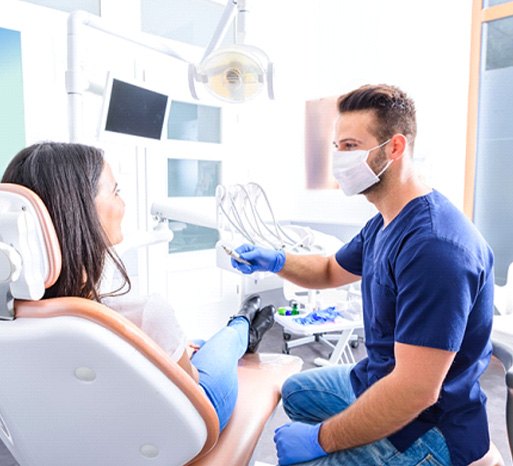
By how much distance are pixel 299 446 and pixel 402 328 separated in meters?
0.36

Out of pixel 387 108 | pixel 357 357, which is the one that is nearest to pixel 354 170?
pixel 387 108

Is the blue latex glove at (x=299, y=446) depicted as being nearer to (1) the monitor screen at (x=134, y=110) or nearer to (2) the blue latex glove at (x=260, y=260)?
(2) the blue latex glove at (x=260, y=260)

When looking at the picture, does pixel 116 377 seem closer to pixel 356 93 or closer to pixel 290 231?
pixel 356 93

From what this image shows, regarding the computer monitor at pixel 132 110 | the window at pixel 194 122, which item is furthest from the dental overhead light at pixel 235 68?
the window at pixel 194 122

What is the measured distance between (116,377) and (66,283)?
231 millimetres

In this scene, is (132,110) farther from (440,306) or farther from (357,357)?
(357,357)

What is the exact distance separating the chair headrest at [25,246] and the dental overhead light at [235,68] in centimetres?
89

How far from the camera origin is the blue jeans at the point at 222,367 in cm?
100

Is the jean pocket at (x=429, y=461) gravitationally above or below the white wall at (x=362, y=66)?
below

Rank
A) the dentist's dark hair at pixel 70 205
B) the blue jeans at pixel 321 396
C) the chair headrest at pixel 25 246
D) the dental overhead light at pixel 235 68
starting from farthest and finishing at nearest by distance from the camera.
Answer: the dental overhead light at pixel 235 68, the blue jeans at pixel 321 396, the dentist's dark hair at pixel 70 205, the chair headrest at pixel 25 246

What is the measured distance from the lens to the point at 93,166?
90 centimetres

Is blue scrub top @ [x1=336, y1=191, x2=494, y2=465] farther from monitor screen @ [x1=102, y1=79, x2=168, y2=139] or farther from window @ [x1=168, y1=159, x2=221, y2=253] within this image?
window @ [x1=168, y1=159, x2=221, y2=253]

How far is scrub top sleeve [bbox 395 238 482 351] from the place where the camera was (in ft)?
2.75

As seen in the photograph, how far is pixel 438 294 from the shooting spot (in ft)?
2.77
